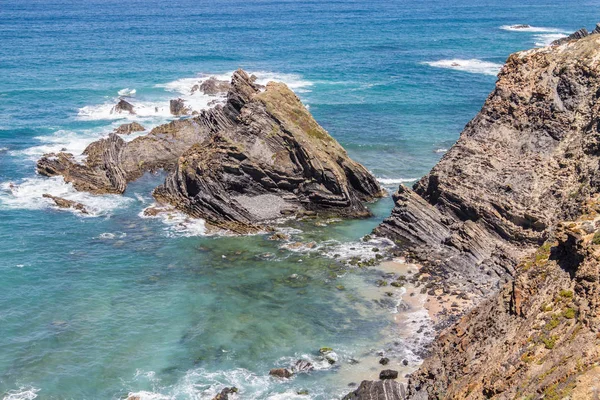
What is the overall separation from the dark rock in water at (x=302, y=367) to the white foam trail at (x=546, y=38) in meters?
125

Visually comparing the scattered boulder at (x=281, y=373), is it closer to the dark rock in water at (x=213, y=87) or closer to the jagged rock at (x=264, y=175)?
the jagged rock at (x=264, y=175)

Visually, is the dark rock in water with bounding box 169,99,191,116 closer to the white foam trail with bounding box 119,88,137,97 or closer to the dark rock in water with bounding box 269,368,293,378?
the white foam trail with bounding box 119,88,137,97

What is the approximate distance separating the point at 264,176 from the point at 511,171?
879 inches

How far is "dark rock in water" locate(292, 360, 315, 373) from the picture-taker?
36219 mm

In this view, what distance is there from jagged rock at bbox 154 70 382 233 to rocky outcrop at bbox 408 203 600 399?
116 ft

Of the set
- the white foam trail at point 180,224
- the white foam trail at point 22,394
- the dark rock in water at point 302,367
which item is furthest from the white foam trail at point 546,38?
the white foam trail at point 22,394

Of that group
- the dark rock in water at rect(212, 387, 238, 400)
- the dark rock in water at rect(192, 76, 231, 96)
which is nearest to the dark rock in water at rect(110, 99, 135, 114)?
the dark rock in water at rect(192, 76, 231, 96)

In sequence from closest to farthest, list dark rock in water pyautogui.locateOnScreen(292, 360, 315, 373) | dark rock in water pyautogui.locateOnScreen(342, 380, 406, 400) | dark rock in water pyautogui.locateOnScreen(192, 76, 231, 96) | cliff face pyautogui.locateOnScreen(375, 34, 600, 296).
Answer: dark rock in water pyautogui.locateOnScreen(342, 380, 406, 400) < dark rock in water pyautogui.locateOnScreen(292, 360, 315, 373) < cliff face pyautogui.locateOnScreen(375, 34, 600, 296) < dark rock in water pyautogui.locateOnScreen(192, 76, 231, 96)

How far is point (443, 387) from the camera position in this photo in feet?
71.5

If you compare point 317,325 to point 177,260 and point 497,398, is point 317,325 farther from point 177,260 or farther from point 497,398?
point 497,398

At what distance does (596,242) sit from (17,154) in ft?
224

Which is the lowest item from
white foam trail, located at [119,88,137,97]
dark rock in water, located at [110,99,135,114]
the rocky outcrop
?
dark rock in water, located at [110,99,135,114]

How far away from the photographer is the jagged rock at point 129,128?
264 ft

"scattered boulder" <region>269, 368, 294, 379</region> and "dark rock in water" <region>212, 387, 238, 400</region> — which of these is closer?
"dark rock in water" <region>212, 387, 238, 400</region>
